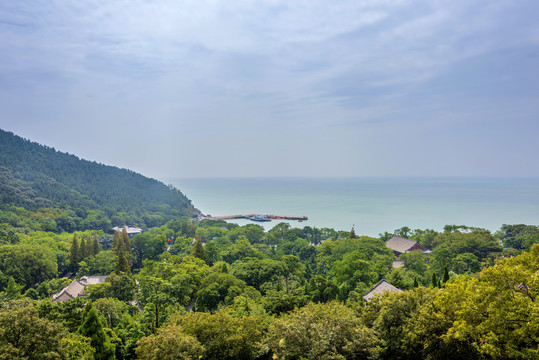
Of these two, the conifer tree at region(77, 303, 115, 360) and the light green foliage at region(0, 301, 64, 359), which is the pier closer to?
the conifer tree at region(77, 303, 115, 360)

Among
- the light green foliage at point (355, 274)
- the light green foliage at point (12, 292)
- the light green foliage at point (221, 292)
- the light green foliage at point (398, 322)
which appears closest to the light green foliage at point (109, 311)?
the light green foliage at point (221, 292)

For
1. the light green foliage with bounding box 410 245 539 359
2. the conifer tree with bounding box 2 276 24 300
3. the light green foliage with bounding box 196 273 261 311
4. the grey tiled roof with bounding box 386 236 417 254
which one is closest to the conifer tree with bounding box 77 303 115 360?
the light green foliage with bounding box 196 273 261 311

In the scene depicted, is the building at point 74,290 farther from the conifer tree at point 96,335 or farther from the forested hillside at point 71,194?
the forested hillside at point 71,194

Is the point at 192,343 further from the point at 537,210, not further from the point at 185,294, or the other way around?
the point at 537,210

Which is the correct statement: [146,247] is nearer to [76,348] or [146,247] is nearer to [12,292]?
[12,292]

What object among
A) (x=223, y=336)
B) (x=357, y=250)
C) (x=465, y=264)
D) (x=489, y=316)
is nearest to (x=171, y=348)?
(x=223, y=336)
